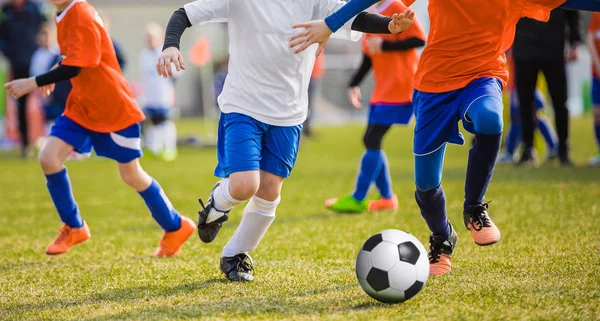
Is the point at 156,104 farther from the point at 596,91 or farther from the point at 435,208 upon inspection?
the point at 435,208

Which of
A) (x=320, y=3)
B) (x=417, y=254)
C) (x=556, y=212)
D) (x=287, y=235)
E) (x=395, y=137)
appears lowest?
(x=395, y=137)

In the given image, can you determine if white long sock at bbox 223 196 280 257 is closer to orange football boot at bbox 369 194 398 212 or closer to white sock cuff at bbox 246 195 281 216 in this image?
white sock cuff at bbox 246 195 281 216

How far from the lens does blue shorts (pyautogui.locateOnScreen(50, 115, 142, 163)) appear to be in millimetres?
4852

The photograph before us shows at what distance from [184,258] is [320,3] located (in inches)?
77.5

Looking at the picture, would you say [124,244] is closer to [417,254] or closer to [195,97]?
[417,254]

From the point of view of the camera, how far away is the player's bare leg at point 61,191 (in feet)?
15.8

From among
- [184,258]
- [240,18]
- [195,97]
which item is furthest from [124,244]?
[195,97]

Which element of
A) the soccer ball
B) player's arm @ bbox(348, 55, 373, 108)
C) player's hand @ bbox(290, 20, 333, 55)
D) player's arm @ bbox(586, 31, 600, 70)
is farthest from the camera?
player's arm @ bbox(586, 31, 600, 70)

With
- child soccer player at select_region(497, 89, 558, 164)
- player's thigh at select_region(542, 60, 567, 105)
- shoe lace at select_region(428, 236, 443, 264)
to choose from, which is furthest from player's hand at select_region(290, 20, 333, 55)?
child soccer player at select_region(497, 89, 558, 164)

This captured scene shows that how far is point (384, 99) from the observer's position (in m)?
6.49

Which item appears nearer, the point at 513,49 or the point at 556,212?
the point at 556,212

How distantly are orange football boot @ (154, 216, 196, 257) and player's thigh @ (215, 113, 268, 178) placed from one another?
120 centimetres

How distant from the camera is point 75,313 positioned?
11.3 feet

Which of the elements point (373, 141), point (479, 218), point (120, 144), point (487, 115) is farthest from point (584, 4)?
point (120, 144)
